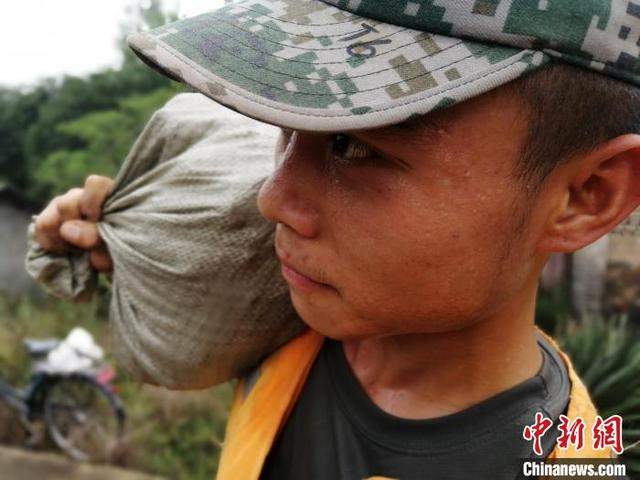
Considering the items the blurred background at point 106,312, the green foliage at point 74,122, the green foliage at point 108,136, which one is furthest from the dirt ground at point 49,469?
the green foliage at point 74,122

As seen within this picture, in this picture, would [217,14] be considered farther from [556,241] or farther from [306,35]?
[556,241]

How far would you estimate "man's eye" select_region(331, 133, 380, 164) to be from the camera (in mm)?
966

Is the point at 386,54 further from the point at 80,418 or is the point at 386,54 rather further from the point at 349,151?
the point at 80,418

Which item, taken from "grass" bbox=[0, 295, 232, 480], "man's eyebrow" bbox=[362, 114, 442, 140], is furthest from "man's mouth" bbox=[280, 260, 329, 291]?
"grass" bbox=[0, 295, 232, 480]

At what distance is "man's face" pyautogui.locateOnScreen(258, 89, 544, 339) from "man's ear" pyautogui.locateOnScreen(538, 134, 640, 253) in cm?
7

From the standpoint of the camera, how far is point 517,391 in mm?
1185

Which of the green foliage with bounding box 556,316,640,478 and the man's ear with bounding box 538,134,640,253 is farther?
the green foliage with bounding box 556,316,640,478

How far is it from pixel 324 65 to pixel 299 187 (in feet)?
0.65

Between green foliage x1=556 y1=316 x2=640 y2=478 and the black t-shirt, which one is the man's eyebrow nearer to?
the black t-shirt

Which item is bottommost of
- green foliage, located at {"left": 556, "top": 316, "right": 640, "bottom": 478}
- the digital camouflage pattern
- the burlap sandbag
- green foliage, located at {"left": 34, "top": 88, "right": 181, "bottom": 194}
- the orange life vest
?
green foliage, located at {"left": 34, "top": 88, "right": 181, "bottom": 194}

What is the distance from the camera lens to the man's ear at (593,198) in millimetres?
1030

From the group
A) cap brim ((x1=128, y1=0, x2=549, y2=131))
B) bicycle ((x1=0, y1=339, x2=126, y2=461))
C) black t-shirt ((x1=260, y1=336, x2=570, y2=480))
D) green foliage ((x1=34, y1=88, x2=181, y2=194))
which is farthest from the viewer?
green foliage ((x1=34, y1=88, x2=181, y2=194))

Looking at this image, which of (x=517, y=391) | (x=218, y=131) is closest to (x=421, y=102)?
(x=517, y=391)

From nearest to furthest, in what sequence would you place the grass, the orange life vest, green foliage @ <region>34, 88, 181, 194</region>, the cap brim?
the cap brim → the orange life vest → the grass → green foliage @ <region>34, 88, 181, 194</region>
